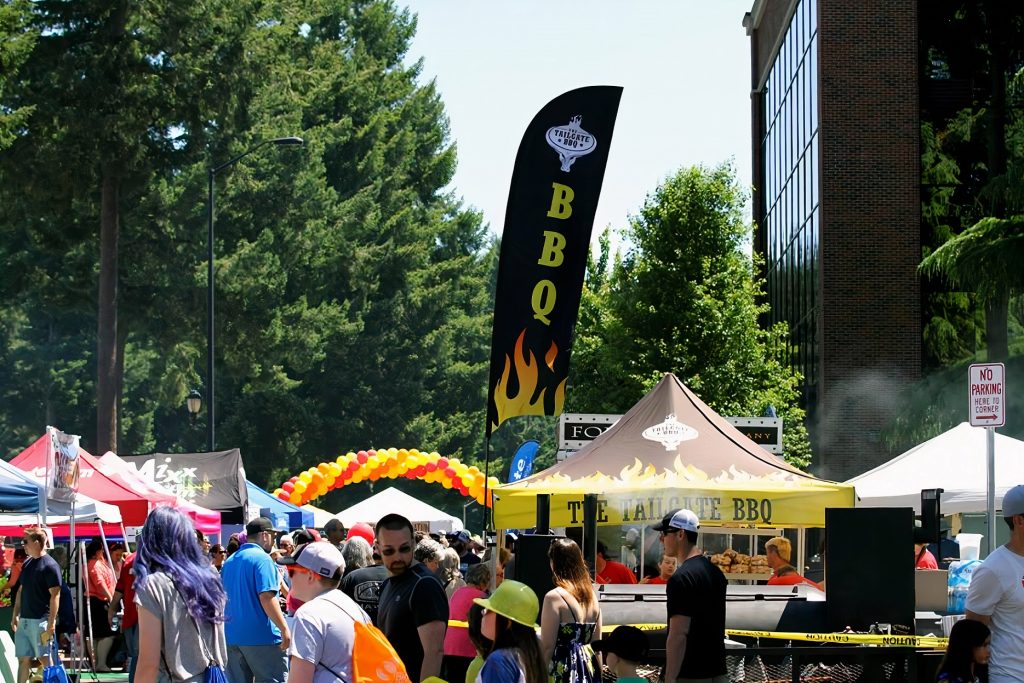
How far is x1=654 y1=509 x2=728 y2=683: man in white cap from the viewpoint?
7941mm

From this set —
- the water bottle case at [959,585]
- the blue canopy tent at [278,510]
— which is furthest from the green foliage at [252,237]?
the water bottle case at [959,585]

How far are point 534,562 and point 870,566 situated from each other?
2388 mm

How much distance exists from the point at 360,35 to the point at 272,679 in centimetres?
6392

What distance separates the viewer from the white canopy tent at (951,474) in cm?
1617

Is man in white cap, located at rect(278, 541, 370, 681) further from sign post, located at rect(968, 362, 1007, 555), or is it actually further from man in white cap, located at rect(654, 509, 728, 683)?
sign post, located at rect(968, 362, 1007, 555)

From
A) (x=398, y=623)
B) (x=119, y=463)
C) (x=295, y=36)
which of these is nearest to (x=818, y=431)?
(x=119, y=463)

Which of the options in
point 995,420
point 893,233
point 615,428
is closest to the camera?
point 995,420

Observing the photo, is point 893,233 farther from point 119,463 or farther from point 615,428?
point 615,428

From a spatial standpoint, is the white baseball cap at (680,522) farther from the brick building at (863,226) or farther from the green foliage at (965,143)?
the brick building at (863,226)

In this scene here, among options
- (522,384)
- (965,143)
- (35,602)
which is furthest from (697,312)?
(522,384)

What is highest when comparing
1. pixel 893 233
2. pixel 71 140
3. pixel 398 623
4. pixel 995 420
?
pixel 71 140

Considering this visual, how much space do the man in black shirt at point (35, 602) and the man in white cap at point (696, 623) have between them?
8146mm

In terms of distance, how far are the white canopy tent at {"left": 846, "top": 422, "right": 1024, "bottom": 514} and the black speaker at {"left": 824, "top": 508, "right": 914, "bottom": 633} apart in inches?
238

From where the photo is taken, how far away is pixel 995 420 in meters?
10.0
